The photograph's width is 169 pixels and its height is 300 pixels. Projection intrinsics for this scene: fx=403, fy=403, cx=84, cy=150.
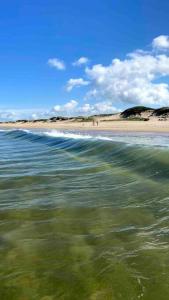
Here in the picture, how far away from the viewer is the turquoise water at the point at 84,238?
4.06 m

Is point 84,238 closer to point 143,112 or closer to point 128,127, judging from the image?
point 128,127

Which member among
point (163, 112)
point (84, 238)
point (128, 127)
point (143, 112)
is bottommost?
point (128, 127)

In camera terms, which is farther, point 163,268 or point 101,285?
point 163,268

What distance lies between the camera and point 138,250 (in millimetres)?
4965

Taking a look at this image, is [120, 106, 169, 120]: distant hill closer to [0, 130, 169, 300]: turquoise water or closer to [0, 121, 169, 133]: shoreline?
[0, 121, 169, 133]: shoreline

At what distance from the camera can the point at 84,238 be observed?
18.1 ft

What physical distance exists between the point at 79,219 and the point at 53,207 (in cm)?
99

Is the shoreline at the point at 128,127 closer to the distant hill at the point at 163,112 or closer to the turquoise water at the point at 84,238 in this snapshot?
the distant hill at the point at 163,112

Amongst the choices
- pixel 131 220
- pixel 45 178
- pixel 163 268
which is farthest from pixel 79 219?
pixel 45 178

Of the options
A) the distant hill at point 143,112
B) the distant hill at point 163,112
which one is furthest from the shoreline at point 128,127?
the distant hill at point 143,112

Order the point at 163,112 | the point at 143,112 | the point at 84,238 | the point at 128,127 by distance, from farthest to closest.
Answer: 1. the point at 143,112
2. the point at 163,112
3. the point at 128,127
4. the point at 84,238

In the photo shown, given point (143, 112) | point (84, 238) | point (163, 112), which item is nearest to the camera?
point (84, 238)

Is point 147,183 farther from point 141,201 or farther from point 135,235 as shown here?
point 135,235

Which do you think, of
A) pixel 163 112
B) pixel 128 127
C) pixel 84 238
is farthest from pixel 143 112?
pixel 84 238
